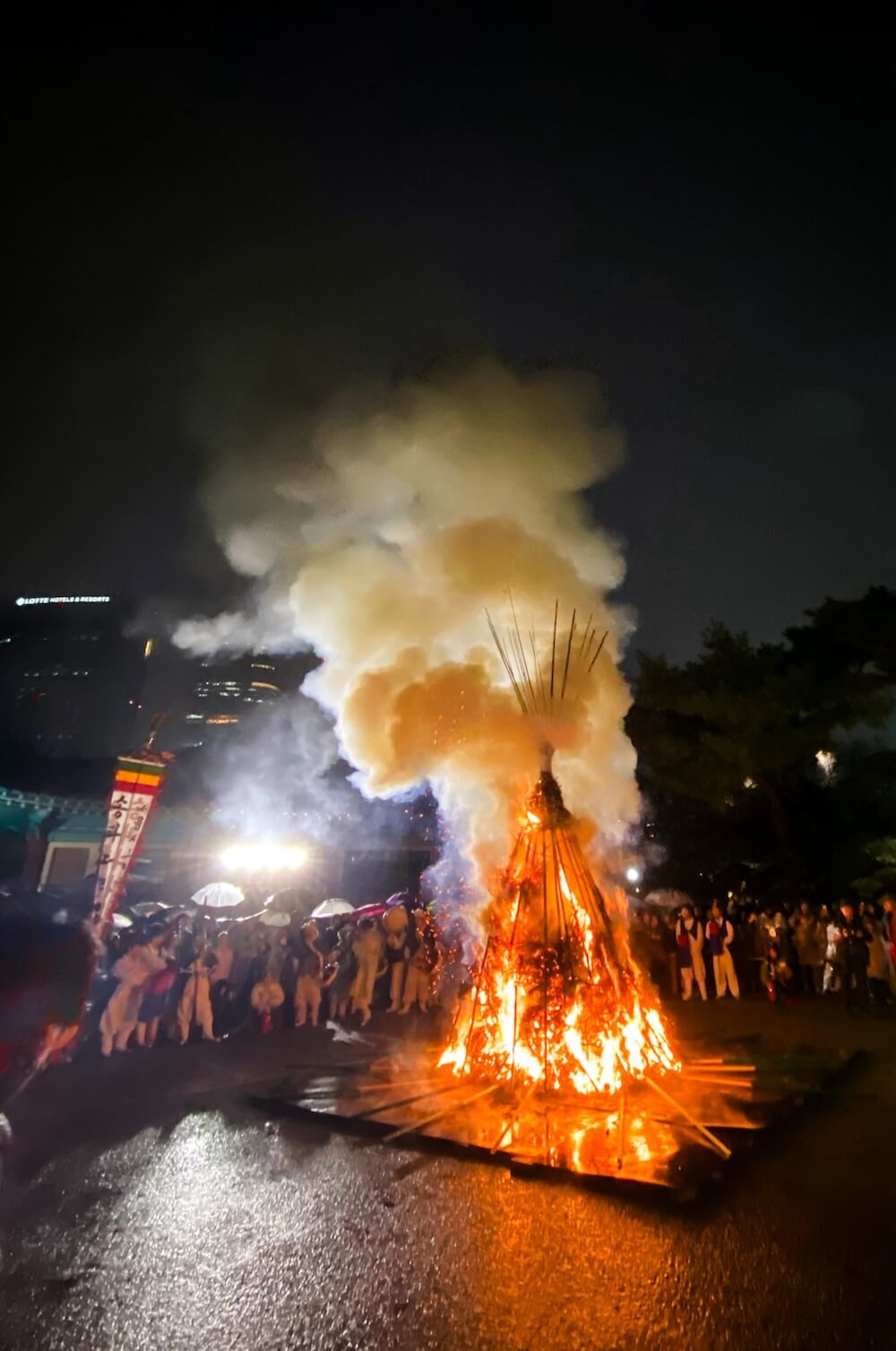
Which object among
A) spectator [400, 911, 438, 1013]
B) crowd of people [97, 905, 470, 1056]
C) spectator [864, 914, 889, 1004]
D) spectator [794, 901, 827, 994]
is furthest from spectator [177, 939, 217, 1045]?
spectator [864, 914, 889, 1004]

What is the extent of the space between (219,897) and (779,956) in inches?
647

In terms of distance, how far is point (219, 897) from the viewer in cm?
2222

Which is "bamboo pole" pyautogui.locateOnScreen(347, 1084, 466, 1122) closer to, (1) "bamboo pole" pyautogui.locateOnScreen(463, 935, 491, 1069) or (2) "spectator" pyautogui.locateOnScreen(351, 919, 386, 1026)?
(1) "bamboo pole" pyautogui.locateOnScreen(463, 935, 491, 1069)

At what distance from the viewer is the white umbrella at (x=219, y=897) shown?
22.0m

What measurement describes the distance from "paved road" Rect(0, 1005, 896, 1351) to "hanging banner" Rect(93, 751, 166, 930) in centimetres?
394

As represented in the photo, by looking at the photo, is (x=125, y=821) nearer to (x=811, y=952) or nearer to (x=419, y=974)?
(x=419, y=974)

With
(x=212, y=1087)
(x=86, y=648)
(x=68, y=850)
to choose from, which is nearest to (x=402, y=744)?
(x=212, y=1087)

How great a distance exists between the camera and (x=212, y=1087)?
761 centimetres

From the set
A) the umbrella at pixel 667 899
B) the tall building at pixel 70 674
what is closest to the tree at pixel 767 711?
the umbrella at pixel 667 899

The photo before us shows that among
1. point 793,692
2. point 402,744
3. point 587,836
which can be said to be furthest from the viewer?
point 793,692

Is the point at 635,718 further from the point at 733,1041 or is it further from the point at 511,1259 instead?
the point at 511,1259

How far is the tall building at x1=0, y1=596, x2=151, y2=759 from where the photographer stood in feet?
129

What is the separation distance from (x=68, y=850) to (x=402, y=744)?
2080cm

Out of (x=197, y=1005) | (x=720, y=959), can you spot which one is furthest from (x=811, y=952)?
(x=197, y=1005)
